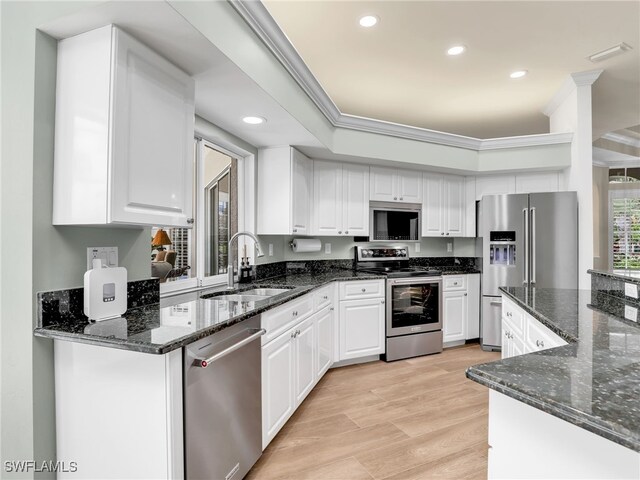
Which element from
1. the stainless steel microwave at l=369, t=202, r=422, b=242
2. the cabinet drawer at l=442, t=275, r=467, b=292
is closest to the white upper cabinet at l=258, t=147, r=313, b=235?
the stainless steel microwave at l=369, t=202, r=422, b=242

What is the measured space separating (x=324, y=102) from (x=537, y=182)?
2.84m

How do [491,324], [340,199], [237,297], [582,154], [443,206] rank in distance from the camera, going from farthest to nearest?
1. [443,206]
2. [491,324]
3. [340,199]
4. [582,154]
5. [237,297]

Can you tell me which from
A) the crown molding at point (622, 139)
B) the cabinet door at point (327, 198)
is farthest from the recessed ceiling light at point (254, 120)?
the crown molding at point (622, 139)

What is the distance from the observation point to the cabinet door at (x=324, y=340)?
293 cm

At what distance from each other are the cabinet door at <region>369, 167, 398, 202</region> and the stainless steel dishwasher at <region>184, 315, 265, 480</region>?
8.38ft

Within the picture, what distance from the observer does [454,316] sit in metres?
4.11

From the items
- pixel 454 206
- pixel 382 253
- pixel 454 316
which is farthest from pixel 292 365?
pixel 454 206

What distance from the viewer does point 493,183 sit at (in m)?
4.43

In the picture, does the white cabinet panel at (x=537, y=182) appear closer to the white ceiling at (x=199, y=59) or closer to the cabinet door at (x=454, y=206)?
the cabinet door at (x=454, y=206)

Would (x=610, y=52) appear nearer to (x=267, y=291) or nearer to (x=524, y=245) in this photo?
(x=524, y=245)

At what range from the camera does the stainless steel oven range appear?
3684mm

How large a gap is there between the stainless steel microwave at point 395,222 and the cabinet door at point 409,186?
0.24ft

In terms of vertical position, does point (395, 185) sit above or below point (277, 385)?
above

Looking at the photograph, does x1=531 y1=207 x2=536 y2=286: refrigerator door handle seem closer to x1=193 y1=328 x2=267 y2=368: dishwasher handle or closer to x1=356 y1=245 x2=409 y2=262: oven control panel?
x1=356 y1=245 x2=409 y2=262: oven control panel
